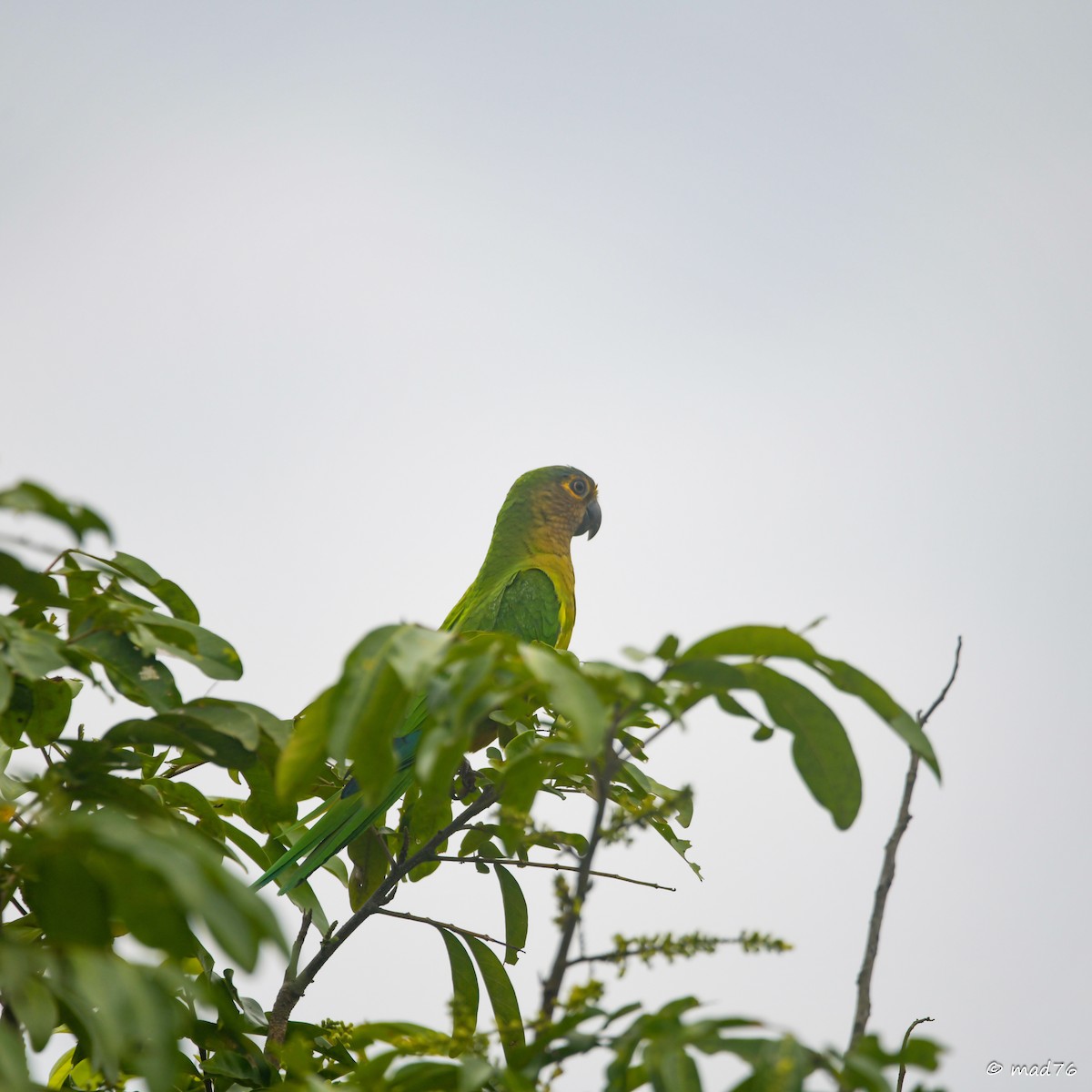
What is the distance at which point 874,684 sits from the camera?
1106 mm

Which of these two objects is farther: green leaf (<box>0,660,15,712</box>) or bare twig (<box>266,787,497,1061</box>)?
bare twig (<box>266,787,497,1061</box>)

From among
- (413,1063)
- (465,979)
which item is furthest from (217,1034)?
(413,1063)

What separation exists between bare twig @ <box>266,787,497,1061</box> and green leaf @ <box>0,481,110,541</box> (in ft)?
3.73

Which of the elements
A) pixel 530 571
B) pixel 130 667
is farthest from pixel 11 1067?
pixel 530 571

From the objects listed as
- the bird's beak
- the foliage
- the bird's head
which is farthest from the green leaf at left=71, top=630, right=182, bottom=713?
the bird's beak

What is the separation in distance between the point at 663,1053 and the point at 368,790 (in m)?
0.37

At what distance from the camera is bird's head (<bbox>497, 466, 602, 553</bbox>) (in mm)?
4832

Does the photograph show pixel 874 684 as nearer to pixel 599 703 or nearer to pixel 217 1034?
pixel 599 703

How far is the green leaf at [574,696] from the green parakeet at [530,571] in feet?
6.05

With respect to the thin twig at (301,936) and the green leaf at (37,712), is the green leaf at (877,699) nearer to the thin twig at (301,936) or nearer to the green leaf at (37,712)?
the green leaf at (37,712)

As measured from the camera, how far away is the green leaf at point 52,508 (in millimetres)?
1100

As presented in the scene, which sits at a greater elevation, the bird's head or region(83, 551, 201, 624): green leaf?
the bird's head

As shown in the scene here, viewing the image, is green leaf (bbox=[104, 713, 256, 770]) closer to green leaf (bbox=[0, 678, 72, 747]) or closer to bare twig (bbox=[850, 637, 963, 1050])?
green leaf (bbox=[0, 678, 72, 747])

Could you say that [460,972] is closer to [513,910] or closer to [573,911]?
[513,910]
